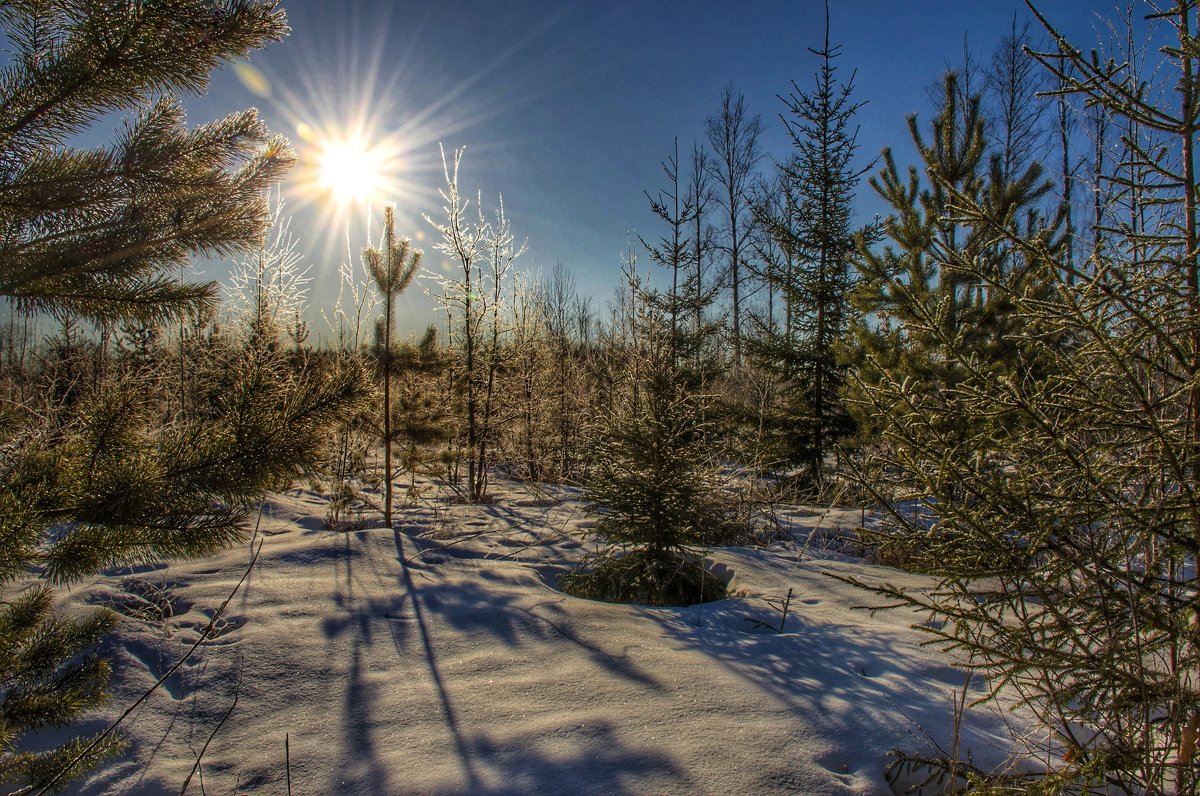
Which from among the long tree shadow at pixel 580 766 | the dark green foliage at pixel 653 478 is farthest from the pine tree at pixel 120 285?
the dark green foliage at pixel 653 478

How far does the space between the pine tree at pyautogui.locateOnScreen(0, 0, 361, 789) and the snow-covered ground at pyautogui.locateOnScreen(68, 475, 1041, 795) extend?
2.37 ft

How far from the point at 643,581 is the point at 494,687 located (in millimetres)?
2038

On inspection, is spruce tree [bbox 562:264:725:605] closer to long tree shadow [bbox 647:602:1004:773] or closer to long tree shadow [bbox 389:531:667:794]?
long tree shadow [bbox 647:602:1004:773]

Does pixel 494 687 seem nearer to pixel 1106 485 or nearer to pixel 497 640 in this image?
pixel 497 640

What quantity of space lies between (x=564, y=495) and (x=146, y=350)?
8449 mm

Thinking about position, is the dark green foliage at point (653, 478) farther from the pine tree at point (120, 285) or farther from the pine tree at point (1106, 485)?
the pine tree at point (120, 285)

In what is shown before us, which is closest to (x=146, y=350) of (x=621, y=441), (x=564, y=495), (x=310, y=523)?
(x=310, y=523)

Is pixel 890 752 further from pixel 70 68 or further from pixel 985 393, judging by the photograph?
pixel 70 68

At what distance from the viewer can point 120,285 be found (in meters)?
1.53

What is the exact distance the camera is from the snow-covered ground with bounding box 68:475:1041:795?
1.93m

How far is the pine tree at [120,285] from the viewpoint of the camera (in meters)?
1.36

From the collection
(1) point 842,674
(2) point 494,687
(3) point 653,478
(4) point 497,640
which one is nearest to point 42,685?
(2) point 494,687

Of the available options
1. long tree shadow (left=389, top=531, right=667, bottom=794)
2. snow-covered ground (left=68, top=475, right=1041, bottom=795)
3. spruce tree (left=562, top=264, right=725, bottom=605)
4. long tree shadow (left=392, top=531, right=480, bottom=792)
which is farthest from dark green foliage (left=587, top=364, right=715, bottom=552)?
long tree shadow (left=392, top=531, right=480, bottom=792)

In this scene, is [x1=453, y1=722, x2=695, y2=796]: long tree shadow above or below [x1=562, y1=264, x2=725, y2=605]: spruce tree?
below
